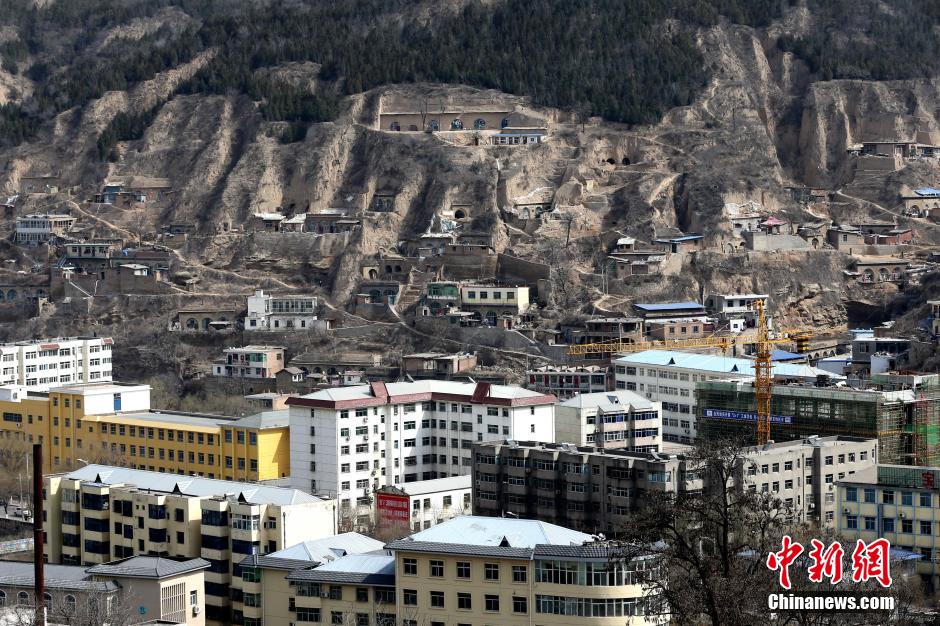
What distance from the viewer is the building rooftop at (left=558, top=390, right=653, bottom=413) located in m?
72.6

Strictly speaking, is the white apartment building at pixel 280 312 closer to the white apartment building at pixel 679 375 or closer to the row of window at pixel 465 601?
the white apartment building at pixel 679 375

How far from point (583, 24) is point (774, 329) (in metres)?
29.7

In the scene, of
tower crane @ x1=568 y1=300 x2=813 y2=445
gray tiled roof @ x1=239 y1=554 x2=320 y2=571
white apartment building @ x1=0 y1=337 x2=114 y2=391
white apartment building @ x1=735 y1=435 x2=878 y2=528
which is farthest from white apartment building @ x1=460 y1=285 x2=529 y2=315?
gray tiled roof @ x1=239 y1=554 x2=320 y2=571

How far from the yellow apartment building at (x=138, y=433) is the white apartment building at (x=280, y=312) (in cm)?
2016

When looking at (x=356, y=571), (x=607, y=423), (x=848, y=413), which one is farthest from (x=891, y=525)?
(x=607, y=423)

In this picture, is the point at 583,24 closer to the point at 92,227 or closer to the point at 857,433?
the point at 92,227

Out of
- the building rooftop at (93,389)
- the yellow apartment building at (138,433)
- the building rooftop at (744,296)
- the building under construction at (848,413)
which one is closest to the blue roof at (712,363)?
the building under construction at (848,413)

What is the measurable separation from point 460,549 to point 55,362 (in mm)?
55725

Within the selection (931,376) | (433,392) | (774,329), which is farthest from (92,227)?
(931,376)

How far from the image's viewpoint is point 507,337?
9894 cm

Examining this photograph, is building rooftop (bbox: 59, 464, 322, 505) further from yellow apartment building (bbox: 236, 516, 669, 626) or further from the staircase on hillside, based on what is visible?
the staircase on hillside

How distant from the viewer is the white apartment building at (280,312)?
10425 cm

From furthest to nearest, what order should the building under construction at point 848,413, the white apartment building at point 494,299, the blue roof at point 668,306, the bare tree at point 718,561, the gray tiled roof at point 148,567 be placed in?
the white apartment building at point 494,299 < the blue roof at point 668,306 < the building under construction at point 848,413 < the gray tiled roof at point 148,567 < the bare tree at point 718,561

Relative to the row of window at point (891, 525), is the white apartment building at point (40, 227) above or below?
above
